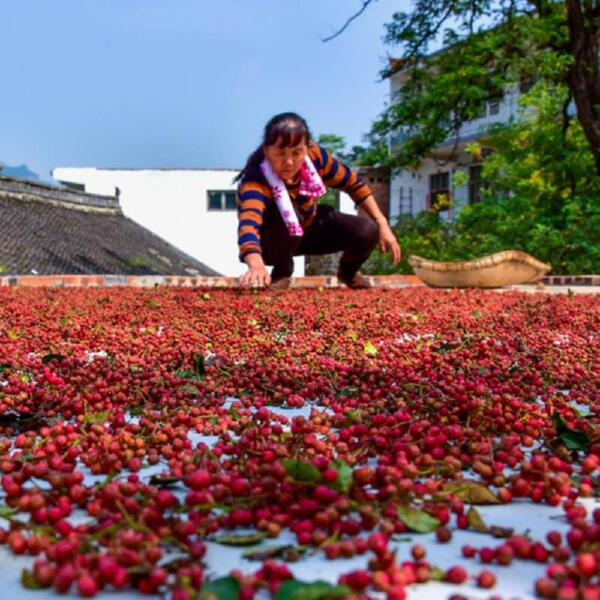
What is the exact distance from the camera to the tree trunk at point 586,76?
950cm

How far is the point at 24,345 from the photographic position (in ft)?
9.22

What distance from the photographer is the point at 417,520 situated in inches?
38.8

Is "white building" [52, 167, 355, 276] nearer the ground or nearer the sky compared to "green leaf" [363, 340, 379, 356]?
nearer the sky

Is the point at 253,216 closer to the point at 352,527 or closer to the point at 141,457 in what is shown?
the point at 141,457

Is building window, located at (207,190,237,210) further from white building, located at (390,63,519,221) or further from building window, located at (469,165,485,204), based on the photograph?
building window, located at (469,165,485,204)

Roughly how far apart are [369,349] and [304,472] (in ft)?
5.59

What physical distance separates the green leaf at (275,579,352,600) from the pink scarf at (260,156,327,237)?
4295 mm

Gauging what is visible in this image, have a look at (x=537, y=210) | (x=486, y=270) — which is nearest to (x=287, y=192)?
(x=486, y=270)

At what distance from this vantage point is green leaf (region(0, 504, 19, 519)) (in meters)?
1.04

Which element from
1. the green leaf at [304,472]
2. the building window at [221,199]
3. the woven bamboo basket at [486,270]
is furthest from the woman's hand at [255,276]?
the building window at [221,199]

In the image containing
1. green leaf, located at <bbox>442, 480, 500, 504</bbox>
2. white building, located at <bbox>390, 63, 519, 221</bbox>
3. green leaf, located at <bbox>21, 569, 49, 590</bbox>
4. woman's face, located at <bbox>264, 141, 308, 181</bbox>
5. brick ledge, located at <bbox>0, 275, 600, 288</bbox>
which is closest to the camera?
green leaf, located at <bbox>21, 569, 49, 590</bbox>

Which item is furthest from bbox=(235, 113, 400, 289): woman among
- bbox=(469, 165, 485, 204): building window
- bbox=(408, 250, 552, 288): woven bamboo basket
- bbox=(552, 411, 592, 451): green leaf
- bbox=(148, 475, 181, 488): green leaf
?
bbox=(469, 165, 485, 204): building window

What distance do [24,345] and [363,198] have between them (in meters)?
3.40

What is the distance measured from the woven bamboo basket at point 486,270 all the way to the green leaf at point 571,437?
18.8 feet
